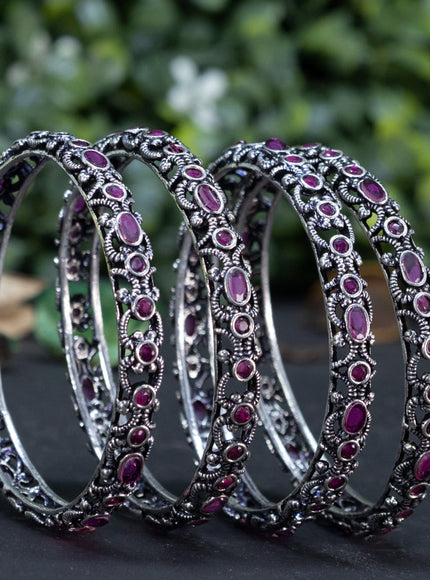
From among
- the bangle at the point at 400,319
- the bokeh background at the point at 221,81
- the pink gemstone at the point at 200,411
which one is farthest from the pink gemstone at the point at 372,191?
the bokeh background at the point at 221,81

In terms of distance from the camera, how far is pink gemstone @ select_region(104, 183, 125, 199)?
97 centimetres

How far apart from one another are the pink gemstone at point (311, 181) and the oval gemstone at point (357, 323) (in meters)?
0.16

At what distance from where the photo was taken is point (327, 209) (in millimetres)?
988

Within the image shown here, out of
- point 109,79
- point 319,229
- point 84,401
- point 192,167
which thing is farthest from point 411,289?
point 109,79

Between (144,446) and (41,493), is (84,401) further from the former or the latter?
(144,446)

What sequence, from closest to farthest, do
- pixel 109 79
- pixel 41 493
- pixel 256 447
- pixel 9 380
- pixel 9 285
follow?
1. pixel 41 493
2. pixel 256 447
3. pixel 9 380
4. pixel 9 285
5. pixel 109 79

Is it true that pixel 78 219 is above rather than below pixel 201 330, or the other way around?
above

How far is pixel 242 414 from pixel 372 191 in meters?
0.30

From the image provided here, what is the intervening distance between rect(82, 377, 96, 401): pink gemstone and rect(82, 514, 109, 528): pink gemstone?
0.89 ft

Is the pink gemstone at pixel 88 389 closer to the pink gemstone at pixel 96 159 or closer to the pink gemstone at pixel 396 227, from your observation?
the pink gemstone at pixel 96 159

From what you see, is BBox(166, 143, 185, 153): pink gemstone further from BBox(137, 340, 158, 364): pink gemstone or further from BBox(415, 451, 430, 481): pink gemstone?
BBox(415, 451, 430, 481): pink gemstone

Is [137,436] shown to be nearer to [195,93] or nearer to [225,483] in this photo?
[225,483]

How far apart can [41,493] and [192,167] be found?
46 cm

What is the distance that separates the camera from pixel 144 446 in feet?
3.14
